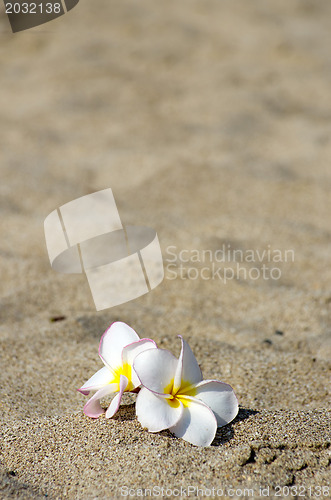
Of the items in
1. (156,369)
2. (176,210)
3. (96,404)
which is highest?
(156,369)

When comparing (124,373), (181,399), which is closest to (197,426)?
(181,399)

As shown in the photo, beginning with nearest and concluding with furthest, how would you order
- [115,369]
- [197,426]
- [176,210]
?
[197,426] < [115,369] < [176,210]

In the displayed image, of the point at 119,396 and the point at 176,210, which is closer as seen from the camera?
the point at 119,396

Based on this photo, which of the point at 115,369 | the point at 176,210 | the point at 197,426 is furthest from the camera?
the point at 176,210

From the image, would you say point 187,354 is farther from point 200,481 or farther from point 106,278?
point 106,278

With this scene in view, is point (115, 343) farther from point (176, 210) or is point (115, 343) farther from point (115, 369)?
point (176, 210)

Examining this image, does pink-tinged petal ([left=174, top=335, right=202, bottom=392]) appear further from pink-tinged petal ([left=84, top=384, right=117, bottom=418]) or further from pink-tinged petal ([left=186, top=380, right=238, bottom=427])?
pink-tinged petal ([left=84, top=384, right=117, bottom=418])

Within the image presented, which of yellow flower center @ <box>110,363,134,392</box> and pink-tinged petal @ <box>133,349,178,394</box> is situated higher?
pink-tinged petal @ <box>133,349,178,394</box>

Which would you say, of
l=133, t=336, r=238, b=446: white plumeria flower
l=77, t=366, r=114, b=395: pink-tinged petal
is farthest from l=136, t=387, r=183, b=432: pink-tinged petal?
l=77, t=366, r=114, b=395: pink-tinged petal
